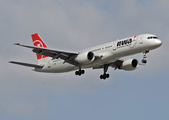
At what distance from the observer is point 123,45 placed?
2159 inches

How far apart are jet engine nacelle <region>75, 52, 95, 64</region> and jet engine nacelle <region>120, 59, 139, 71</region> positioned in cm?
861

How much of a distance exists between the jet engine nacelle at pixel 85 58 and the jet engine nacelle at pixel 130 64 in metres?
8.61

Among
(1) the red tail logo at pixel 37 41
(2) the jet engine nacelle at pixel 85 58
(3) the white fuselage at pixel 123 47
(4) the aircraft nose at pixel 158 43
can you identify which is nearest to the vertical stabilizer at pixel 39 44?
(1) the red tail logo at pixel 37 41

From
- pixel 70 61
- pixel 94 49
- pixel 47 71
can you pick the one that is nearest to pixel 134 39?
pixel 94 49

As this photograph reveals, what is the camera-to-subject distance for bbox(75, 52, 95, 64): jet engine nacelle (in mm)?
55594

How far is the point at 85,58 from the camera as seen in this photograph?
55594mm

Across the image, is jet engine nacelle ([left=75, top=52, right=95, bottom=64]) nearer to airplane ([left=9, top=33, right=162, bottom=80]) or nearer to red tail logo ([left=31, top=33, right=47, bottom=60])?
airplane ([left=9, top=33, right=162, bottom=80])

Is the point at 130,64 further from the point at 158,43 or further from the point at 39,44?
the point at 39,44

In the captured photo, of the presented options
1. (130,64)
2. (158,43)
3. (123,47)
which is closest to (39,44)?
(130,64)

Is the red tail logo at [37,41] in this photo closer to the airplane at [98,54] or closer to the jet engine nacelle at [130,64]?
the airplane at [98,54]

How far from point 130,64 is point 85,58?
984 centimetres

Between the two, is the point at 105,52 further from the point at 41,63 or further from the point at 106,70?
the point at 41,63

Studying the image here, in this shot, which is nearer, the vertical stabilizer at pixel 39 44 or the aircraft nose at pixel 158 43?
the aircraft nose at pixel 158 43

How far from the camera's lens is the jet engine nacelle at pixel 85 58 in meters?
55.6
